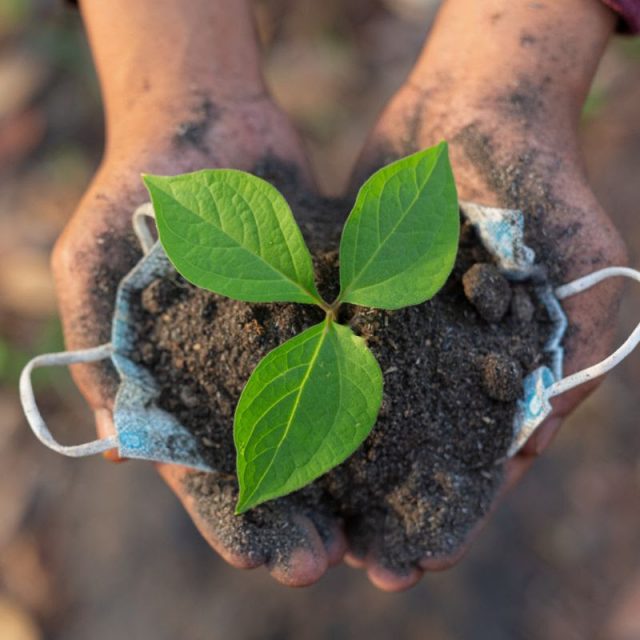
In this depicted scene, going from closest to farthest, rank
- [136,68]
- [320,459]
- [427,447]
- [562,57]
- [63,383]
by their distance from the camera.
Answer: [320,459] → [427,447] → [562,57] → [136,68] → [63,383]

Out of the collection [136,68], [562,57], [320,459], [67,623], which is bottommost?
Answer: [67,623]

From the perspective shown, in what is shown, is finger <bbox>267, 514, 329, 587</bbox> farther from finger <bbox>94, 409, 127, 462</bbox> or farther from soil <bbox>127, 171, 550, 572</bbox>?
finger <bbox>94, 409, 127, 462</bbox>

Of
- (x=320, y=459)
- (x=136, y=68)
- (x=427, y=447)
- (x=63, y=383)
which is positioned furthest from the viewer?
(x=63, y=383)

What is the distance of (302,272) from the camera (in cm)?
110

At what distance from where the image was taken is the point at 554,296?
1.39 metres

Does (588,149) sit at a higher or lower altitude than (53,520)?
higher

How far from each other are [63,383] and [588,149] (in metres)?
2.15

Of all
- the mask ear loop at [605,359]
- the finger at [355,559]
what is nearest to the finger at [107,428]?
the finger at [355,559]

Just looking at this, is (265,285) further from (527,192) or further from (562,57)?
(562,57)

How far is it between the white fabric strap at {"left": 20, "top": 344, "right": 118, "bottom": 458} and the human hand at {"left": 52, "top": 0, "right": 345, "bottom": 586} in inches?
2.4

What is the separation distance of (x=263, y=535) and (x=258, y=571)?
96cm

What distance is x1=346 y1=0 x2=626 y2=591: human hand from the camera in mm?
1404

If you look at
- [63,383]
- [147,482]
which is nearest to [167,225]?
[147,482]

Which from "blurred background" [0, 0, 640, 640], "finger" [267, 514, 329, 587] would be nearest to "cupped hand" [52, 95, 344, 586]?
"finger" [267, 514, 329, 587]
